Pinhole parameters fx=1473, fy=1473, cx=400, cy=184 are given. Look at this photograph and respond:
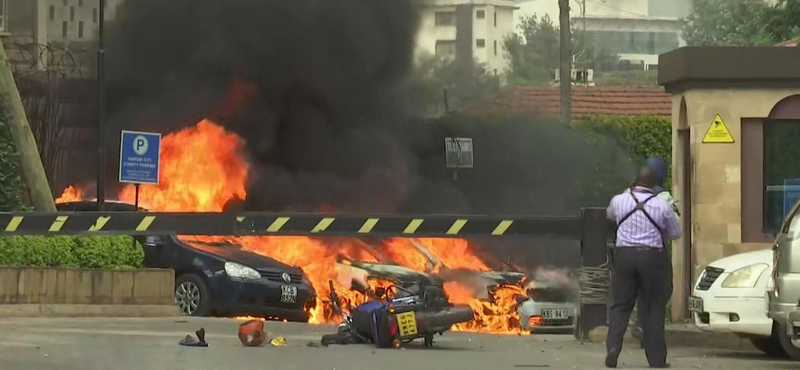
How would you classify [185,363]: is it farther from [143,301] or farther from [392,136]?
[392,136]

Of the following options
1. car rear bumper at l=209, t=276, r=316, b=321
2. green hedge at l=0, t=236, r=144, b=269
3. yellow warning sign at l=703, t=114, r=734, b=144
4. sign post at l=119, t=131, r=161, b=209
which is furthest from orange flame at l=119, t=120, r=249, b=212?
yellow warning sign at l=703, t=114, r=734, b=144

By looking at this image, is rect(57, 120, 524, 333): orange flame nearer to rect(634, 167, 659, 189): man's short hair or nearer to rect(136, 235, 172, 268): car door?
rect(136, 235, 172, 268): car door

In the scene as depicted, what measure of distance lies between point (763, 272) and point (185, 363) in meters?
4.90

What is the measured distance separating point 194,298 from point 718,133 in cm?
636

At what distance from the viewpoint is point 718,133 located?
46.9 ft

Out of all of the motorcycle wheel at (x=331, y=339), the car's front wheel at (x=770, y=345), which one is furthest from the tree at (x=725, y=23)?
the motorcycle wheel at (x=331, y=339)

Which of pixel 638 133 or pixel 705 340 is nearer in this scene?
pixel 705 340

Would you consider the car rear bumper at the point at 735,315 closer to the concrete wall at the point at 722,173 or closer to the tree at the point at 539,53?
the concrete wall at the point at 722,173

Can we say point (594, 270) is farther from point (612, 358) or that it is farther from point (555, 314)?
point (555, 314)

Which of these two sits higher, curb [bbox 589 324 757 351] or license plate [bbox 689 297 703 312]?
license plate [bbox 689 297 703 312]

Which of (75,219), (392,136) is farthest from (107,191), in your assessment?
(75,219)

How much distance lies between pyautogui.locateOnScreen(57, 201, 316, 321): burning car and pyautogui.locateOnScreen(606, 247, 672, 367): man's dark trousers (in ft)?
23.0

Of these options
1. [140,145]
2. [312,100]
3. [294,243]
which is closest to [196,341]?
[294,243]

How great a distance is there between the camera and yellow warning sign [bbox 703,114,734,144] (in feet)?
46.8
